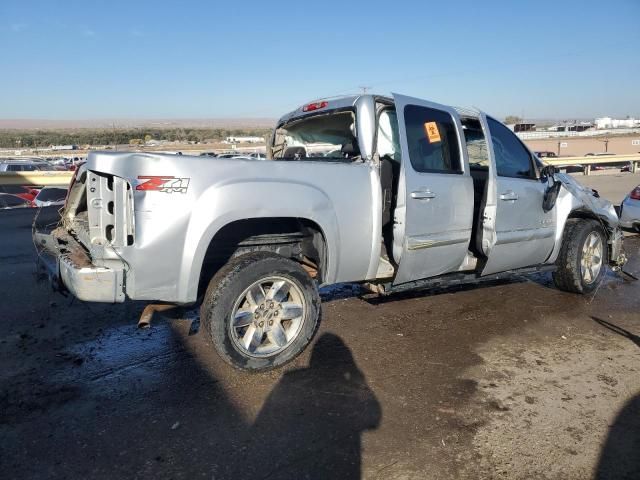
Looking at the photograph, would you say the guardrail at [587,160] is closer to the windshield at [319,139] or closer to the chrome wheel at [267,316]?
the windshield at [319,139]

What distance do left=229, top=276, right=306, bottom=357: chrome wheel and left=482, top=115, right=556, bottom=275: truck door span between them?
6.81 feet

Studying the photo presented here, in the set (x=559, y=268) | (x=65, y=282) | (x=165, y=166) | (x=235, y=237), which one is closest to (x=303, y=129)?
(x=235, y=237)

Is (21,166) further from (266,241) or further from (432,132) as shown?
(432,132)

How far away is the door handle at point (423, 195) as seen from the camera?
4117mm

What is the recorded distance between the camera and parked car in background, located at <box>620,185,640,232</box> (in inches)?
371

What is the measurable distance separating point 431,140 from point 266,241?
1718 millimetres

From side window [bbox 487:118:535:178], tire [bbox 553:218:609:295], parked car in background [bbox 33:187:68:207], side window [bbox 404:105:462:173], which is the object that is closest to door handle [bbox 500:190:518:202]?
side window [bbox 487:118:535:178]

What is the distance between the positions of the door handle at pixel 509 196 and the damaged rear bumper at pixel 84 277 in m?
3.45

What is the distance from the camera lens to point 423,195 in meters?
4.16

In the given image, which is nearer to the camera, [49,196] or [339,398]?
[339,398]

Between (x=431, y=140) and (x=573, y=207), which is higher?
(x=431, y=140)

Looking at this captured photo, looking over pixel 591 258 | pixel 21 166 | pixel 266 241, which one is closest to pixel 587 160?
pixel 591 258

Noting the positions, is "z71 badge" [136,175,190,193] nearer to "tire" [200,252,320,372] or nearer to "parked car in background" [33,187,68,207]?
"tire" [200,252,320,372]

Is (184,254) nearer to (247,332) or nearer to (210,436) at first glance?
(247,332)
